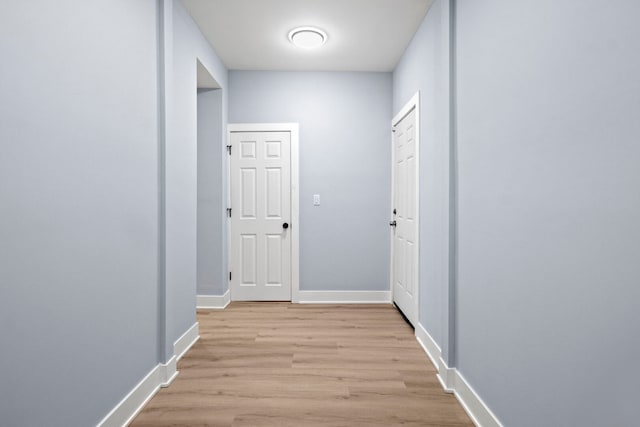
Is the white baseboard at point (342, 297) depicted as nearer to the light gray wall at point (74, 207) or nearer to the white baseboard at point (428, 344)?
the white baseboard at point (428, 344)

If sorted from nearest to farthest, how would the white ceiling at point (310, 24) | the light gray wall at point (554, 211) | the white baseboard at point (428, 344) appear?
the light gray wall at point (554, 211) → the white baseboard at point (428, 344) → the white ceiling at point (310, 24)

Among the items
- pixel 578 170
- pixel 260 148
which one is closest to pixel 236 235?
pixel 260 148

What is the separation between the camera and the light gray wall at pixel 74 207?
1193 millimetres

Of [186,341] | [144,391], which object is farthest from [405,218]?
[144,391]

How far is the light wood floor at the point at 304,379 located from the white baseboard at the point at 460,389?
5 centimetres

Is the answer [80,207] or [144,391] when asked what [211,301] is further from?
[80,207]

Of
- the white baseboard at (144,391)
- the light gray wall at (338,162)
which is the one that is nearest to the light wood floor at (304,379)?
the white baseboard at (144,391)

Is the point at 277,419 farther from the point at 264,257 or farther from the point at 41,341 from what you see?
the point at 264,257

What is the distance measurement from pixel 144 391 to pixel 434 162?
2423 millimetres

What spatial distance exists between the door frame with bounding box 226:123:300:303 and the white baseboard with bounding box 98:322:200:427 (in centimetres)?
162

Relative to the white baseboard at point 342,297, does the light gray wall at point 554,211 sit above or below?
above

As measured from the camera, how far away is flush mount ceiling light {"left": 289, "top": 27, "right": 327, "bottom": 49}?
124 inches

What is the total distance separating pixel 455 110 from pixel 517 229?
98 centimetres

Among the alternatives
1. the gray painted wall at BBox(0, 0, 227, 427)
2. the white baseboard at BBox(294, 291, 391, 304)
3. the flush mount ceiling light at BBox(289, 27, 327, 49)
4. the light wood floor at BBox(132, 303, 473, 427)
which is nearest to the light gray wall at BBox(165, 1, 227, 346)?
the gray painted wall at BBox(0, 0, 227, 427)
